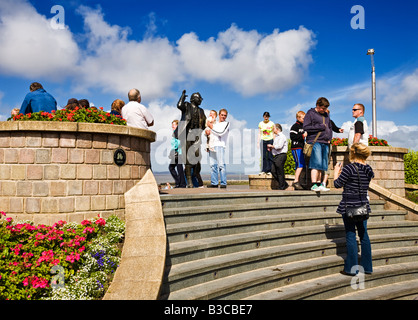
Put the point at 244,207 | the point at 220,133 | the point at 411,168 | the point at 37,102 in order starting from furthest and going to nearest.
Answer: the point at 411,168 < the point at 220,133 < the point at 37,102 < the point at 244,207

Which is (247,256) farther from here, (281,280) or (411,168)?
(411,168)

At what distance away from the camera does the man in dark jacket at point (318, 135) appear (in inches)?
314

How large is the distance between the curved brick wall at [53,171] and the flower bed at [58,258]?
290mm

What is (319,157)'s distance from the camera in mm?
7938

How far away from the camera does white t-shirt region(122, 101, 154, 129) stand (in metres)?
7.47

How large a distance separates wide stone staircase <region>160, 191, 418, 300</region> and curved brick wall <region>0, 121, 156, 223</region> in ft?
4.59

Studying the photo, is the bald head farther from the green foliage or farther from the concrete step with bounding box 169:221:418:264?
the green foliage

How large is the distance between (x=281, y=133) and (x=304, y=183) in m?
1.73

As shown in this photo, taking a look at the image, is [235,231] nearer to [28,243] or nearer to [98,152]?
[98,152]

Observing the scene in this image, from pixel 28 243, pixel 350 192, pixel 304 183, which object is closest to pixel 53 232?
pixel 28 243

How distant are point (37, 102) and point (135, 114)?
2153mm

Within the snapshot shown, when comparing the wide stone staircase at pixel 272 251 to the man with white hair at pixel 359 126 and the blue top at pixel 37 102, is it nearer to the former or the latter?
the man with white hair at pixel 359 126

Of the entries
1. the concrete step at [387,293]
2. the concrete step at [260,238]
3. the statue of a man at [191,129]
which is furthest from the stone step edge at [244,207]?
the statue of a man at [191,129]

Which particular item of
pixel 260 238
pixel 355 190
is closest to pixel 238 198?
pixel 260 238
